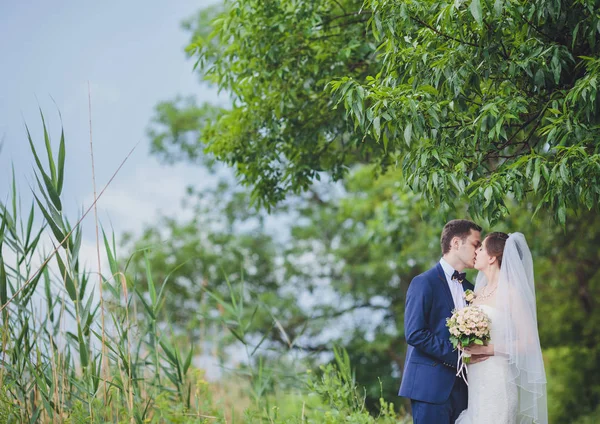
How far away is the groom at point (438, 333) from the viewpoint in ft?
14.3

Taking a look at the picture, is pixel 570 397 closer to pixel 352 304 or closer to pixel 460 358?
pixel 352 304

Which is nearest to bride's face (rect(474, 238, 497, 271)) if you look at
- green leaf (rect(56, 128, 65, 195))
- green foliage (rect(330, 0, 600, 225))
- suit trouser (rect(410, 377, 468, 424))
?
green foliage (rect(330, 0, 600, 225))

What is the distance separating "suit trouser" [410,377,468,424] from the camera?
4.34 metres

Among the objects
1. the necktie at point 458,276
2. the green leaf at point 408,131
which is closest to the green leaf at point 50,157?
the green leaf at point 408,131

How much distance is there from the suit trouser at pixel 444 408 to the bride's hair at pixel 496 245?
84 centimetres

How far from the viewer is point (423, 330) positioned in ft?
14.3

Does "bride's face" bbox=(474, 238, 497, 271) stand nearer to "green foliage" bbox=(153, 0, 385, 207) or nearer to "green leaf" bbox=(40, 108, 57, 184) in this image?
"green foliage" bbox=(153, 0, 385, 207)

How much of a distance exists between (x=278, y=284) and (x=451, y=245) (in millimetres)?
11279

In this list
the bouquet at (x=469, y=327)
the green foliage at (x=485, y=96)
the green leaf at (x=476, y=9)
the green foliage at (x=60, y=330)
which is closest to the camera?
the green leaf at (x=476, y=9)

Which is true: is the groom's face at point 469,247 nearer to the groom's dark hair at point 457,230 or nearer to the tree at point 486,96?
the groom's dark hair at point 457,230

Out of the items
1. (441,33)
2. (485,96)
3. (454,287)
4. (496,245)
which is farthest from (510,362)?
(441,33)

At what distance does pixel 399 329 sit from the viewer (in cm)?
1437

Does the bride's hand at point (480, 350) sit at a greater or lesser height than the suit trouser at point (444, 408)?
greater

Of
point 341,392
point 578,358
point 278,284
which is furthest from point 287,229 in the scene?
point 341,392
